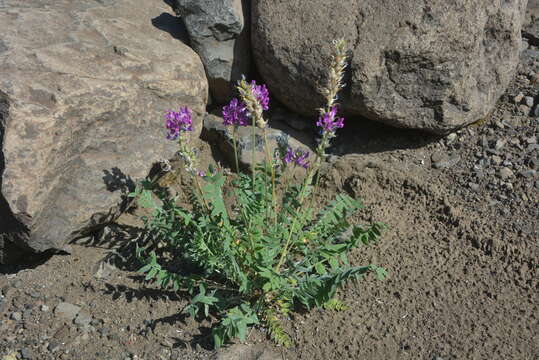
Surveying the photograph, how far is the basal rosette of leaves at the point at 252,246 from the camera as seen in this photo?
304 centimetres

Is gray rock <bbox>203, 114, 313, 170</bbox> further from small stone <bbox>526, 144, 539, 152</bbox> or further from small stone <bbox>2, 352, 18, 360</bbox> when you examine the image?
small stone <bbox>2, 352, 18, 360</bbox>

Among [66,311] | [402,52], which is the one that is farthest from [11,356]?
[402,52]

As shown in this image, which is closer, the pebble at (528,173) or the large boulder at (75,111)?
the large boulder at (75,111)

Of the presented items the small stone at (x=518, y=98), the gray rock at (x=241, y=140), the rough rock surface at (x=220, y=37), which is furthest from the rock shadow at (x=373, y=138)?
the rough rock surface at (x=220, y=37)

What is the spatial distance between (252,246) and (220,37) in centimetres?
195

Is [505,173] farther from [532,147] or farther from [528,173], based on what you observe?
[532,147]

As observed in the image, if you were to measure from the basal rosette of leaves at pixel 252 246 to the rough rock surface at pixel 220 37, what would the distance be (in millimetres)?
1205

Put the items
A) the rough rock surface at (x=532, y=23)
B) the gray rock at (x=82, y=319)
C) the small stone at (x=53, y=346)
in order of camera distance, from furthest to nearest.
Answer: the rough rock surface at (x=532, y=23) < the gray rock at (x=82, y=319) < the small stone at (x=53, y=346)

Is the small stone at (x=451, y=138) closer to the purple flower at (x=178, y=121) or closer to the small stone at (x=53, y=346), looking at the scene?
the purple flower at (x=178, y=121)

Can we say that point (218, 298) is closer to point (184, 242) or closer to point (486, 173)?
point (184, 242)

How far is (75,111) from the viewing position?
358 cm

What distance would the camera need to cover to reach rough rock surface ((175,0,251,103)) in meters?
4.30

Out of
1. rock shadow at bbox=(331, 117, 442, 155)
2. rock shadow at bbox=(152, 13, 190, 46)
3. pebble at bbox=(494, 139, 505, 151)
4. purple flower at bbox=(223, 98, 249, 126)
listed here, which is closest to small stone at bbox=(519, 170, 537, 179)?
pebble at bbox=(494, 139, 505, 151)

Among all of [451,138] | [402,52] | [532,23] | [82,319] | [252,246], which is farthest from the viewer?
[532,23]
